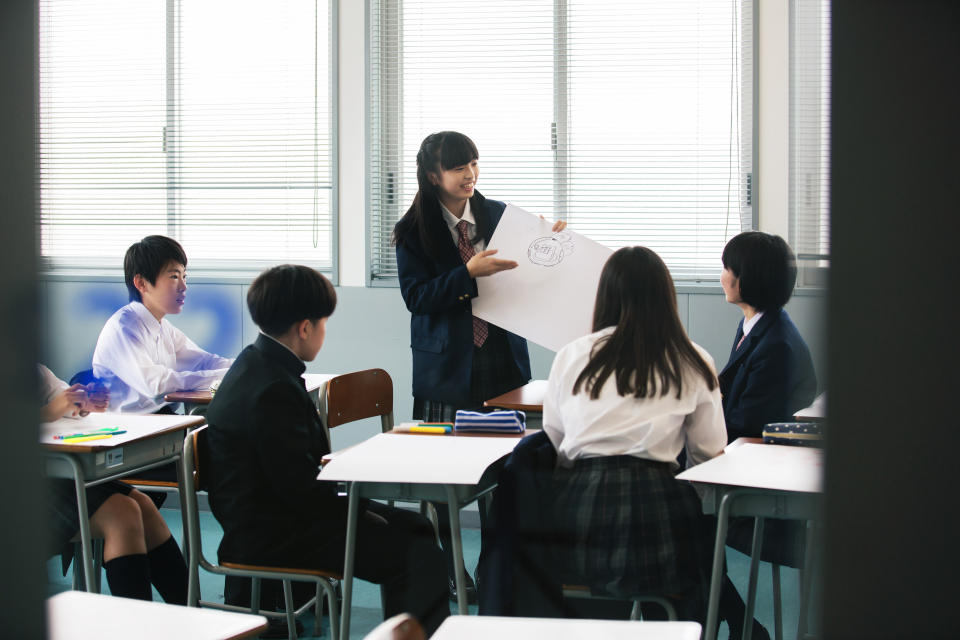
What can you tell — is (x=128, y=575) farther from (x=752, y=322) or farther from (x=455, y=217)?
(x=752, y=322)

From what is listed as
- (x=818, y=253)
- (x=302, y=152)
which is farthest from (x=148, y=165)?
(x=818, y=253)

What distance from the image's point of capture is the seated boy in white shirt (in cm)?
294

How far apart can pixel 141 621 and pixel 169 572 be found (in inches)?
54.0

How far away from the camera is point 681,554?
1.77 meters

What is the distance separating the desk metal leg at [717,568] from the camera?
1771 mm

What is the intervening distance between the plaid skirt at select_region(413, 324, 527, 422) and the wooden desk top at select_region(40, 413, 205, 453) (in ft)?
2.38

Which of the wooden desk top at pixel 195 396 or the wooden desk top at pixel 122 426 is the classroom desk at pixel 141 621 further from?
the wooden desk top at pixel 195 396

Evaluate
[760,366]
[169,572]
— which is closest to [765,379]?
[760,366]

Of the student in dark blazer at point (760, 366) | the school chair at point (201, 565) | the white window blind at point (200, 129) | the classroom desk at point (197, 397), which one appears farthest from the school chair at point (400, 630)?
the white window blind at point (200, 129)

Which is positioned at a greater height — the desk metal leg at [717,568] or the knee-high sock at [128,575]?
the desk metal leg at [717,568]

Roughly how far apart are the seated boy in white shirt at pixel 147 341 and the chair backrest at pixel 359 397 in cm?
69

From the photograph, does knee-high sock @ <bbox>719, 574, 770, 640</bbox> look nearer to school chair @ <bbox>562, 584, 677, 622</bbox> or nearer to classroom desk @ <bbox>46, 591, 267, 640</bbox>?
school chair @ <bbox>562, 584, 677, 622</bbox>

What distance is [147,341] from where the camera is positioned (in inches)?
121

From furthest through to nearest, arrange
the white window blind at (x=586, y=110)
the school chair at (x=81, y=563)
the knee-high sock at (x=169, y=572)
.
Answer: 1. the white window blind at (x=586, y=110)
2. the knee-high sock at (x=169, y=572)
3. the school chair at (x=81, y=563)
